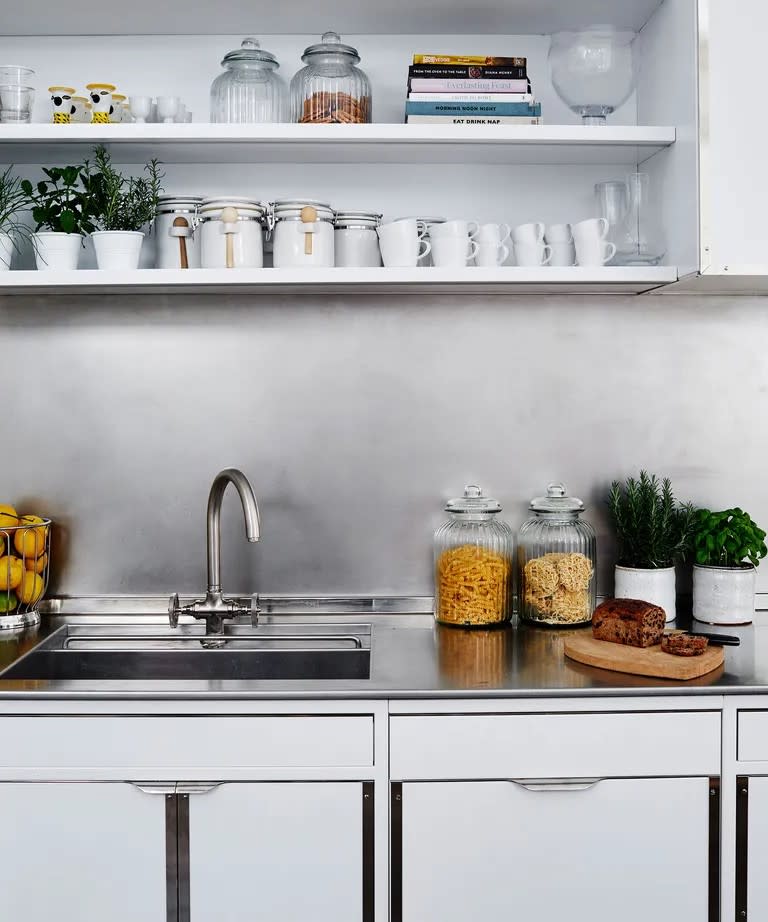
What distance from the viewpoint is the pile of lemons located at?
2.07 m

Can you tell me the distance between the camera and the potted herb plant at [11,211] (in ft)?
6.77

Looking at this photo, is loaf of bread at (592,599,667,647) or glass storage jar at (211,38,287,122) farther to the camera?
glass storage jar at (211,38,287,122)

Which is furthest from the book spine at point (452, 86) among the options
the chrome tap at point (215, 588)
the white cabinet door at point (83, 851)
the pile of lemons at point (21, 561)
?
the white cabinet door at point (83, 851)

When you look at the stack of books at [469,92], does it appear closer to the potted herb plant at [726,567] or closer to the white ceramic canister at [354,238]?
the white ceramic canister at [354,238]

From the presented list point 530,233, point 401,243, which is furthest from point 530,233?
point 401,243

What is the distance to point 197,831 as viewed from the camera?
166 centimetres

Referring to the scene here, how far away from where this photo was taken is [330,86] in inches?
79.5

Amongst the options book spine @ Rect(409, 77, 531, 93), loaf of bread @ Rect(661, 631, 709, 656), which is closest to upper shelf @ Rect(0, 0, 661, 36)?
book spine @ Rect(409, 77, 531, 93)

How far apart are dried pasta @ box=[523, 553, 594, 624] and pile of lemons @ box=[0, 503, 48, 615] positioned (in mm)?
1122

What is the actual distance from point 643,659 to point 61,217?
4.95 ft

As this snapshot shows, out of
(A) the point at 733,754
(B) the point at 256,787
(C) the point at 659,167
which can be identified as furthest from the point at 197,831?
(C) the point at 659,167

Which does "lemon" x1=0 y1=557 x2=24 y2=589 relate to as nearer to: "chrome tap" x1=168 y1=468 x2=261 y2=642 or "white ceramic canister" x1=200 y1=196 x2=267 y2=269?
"chrome tap" x1=168 y1=468 x2=261 y2=642

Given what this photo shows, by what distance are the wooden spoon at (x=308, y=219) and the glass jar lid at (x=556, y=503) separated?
0.77m

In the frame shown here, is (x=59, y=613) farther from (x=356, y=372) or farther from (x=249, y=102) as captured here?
(x=249, y=102)
